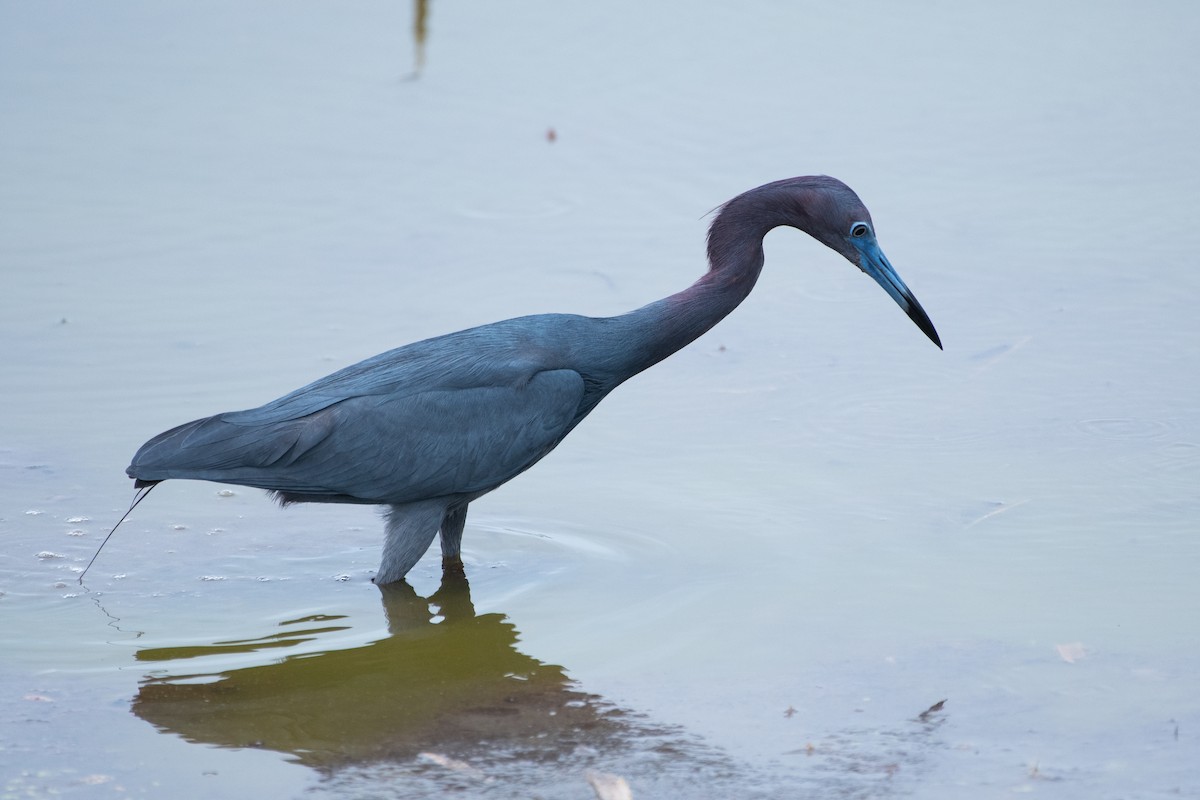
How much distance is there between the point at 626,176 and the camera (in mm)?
10617

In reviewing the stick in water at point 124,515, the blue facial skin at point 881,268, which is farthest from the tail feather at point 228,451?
the blue facial skin at point 881,268

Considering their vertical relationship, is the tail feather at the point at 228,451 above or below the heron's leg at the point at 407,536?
above

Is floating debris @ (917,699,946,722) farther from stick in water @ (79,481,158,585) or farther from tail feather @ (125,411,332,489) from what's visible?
stick in water @ (79,481,158,585)

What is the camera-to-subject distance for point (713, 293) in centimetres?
651

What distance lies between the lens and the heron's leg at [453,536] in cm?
657

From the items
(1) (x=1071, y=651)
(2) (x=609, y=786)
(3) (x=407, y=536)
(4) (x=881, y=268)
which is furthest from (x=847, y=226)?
(2) (x=609, y=786)

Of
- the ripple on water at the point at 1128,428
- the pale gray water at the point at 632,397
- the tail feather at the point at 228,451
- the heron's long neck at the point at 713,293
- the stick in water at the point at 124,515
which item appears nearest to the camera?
the pale gray water at the point at 632,397

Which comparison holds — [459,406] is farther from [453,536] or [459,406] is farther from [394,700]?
[394,700]

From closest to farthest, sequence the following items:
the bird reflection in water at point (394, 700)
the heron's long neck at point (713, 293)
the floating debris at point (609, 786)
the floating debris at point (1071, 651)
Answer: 1. the floating debris at point (609, 786)
2. the bird reflection in water at point (394, 700)
3. the floating debris at point (1071, 651)
4. the heron's long neck at point (713, 293)

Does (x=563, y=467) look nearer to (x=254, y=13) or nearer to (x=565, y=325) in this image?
(x=565, y=325)

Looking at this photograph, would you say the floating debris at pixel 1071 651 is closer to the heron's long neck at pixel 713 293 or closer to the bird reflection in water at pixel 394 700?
the bird reflection in water at pixel 394 700

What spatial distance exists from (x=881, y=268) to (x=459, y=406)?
5.70 ft

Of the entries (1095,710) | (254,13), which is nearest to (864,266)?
(1095,710)

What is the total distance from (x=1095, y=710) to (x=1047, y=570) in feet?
3.67
